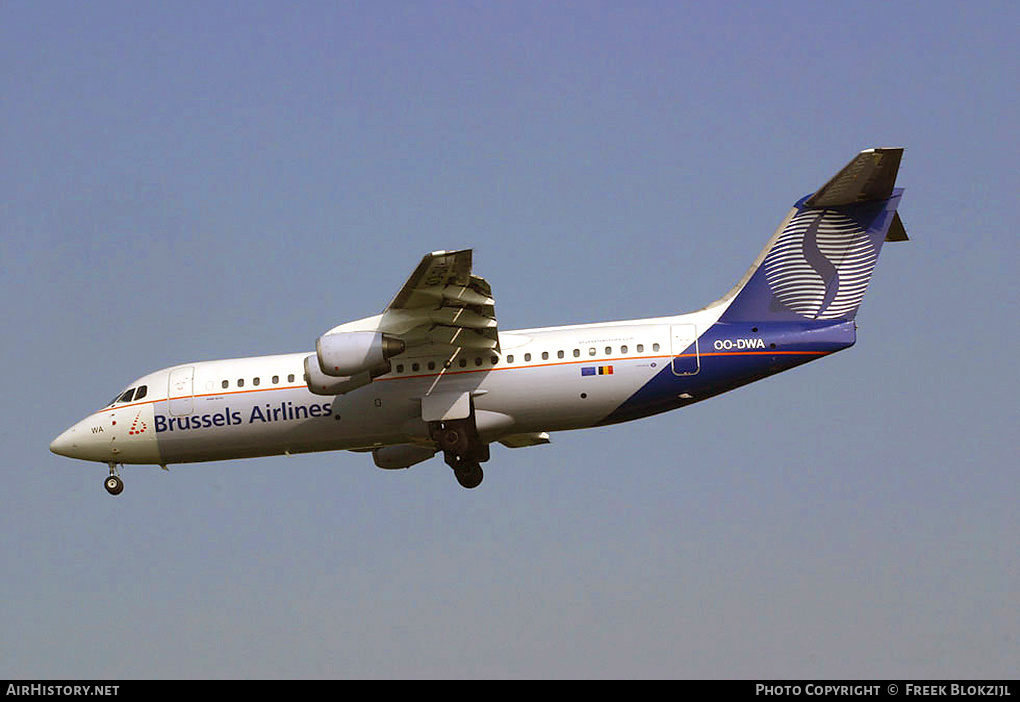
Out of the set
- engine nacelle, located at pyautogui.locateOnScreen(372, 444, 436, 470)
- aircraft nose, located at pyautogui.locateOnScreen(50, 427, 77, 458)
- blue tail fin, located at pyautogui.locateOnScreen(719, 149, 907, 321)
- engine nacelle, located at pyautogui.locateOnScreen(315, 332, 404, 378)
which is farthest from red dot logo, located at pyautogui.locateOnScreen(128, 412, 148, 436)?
blue tail fin, located at pyautogui.locateOnScreen(719, 149, 907, 321)

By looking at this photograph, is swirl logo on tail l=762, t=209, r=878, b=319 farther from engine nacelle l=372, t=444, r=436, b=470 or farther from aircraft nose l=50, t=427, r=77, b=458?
aircraft nose l=50, t=427, r=77, b=458

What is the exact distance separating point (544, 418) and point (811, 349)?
469cm

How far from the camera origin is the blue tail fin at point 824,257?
25906 millimetres

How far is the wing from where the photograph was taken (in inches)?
939

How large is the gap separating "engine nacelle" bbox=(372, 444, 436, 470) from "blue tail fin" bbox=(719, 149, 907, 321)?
6755mm

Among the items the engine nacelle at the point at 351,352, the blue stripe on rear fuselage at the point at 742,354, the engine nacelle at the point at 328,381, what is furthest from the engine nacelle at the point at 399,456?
the blue stripe on rear fuselage at the point at 742,354

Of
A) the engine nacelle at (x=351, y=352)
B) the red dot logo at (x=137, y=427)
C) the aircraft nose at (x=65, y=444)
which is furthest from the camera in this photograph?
the aircraft nose at (x=65, y=444)

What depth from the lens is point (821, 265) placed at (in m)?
26.2

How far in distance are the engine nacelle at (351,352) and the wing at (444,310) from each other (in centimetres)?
36

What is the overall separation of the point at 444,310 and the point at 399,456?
4.98 metres

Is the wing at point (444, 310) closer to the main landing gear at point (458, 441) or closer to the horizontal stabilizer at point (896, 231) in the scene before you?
the main landing gear at point (458, 441)

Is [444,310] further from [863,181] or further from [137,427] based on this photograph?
[863,181]
